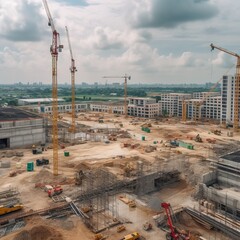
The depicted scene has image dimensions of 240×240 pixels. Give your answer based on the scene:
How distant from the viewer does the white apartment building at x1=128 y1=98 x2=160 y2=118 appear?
391 ft

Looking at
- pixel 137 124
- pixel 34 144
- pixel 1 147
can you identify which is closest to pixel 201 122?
pixel 137 124

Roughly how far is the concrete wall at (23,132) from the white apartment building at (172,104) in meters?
72.9

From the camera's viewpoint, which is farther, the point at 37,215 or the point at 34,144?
the point at 34,144

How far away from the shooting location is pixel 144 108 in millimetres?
120312

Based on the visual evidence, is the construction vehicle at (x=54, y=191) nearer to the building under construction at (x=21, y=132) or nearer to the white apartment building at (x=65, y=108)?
the building under construction at (x=21, y=132)

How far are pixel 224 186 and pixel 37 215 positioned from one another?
21425mm

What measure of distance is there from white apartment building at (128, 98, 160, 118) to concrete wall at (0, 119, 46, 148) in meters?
61.5

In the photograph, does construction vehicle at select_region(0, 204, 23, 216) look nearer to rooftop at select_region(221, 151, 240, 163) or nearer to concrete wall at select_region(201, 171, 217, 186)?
concrete wall at select_region(201, 171, 217, 186)

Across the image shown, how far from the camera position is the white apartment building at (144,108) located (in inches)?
4688

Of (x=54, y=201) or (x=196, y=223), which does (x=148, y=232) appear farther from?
(x=54, y=201)

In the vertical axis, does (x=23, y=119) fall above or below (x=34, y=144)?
above

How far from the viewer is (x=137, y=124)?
97.6 meters

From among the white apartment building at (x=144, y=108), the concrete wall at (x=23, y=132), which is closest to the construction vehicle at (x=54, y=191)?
the concrete wall at (x=23, y=132)

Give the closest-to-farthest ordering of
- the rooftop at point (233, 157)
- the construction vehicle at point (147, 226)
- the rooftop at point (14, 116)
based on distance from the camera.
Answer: the construction vehicle at point (147, 226) → the rooftop at point (233, 157) → the rooftop at point (14, 116)
